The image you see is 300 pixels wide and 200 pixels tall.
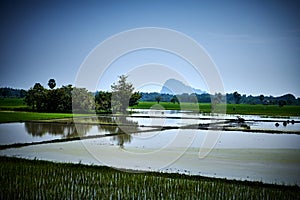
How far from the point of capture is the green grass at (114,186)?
5086 mm

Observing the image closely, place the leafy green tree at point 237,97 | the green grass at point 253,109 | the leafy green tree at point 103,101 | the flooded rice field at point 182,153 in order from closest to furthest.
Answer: the flooded rice field at point 182,153 < the leafy green tree at point 103,101 < the green grass at point 253,109 < the leafy green tree at point 237,97

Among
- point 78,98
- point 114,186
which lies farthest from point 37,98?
point 114,186

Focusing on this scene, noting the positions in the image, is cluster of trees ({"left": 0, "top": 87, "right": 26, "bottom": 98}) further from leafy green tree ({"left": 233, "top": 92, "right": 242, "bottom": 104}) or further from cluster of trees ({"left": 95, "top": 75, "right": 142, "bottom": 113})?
leafy green tree ({"left": 233, "top": 92, "right": 242, "bottom": 104})

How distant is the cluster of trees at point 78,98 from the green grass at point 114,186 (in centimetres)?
1883

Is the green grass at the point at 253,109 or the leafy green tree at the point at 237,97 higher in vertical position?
the leafy green tree at the point at 237,97

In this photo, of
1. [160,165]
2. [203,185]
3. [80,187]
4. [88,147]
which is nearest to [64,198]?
[80,187]

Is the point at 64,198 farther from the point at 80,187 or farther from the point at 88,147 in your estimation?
the point at 88,147

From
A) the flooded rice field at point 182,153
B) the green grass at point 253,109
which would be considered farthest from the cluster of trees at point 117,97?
the flooded rice field at point 182,153

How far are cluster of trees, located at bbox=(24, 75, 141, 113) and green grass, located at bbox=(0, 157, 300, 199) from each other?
61.8ft

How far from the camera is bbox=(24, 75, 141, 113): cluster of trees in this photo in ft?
82.3

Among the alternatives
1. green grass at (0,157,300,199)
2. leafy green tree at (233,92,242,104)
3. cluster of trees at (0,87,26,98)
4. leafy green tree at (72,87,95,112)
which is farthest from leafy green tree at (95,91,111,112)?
leafy green tree at (233,92,242,104)

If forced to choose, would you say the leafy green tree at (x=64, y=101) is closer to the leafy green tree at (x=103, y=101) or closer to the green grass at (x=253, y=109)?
the leafy green tree at (x=103, y=101)

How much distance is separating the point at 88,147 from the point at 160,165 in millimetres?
2769

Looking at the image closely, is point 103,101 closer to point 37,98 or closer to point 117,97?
point 117,97
